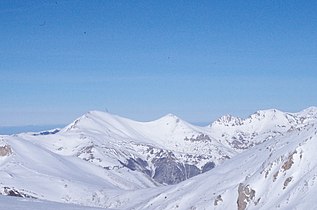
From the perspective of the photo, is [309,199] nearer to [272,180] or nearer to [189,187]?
[272,180]

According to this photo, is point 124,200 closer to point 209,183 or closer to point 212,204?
point 209,183

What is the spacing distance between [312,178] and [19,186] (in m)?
147

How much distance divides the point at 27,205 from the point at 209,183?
69215mm

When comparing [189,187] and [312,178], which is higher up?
[312,178]

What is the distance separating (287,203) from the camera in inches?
2034

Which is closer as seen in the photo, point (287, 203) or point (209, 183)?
point (287, 203)

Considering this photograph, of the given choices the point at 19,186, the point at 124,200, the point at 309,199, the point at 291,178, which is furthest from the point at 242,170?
the point at 19,186

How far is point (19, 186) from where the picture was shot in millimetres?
186000

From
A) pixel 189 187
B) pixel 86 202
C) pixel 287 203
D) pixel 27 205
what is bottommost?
pixel 86 202

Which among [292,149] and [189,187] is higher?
[292,149]

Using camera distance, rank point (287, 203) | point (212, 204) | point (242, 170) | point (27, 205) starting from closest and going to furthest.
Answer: point (27, 205)
point (287, 203)
point (212, 204)
point (242, 170)

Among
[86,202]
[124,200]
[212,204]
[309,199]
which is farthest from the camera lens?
[86,202]

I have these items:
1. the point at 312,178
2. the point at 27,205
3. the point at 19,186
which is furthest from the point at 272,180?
the point at 19,186

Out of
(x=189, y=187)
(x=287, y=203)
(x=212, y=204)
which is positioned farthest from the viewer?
(x=189, y=187)
